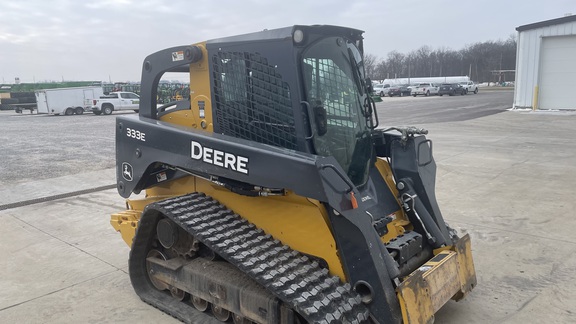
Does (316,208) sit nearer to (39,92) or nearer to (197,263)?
(197,263)

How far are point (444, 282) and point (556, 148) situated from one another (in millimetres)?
10064

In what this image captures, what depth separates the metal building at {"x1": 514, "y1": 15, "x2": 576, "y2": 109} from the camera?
21.7 m

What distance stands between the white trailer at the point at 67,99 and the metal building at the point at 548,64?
2533 centimetres

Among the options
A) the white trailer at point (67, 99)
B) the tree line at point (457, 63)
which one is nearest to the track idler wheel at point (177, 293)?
the white trailer at point (67, 99)

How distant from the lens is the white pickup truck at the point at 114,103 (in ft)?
99.4

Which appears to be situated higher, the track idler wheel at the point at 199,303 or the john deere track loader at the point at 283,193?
the john deere track loader at the point at 283,193

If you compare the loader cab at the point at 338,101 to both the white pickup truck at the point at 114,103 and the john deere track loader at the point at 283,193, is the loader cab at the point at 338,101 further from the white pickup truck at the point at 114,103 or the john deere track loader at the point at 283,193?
the white pickup truck at the point at 114,103

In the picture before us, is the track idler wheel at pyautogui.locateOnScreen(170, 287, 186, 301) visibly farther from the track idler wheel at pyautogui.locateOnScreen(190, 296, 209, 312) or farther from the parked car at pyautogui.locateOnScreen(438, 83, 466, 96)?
the parked car at pyautogui.locateOnScreen(438, 83, 466, 96)

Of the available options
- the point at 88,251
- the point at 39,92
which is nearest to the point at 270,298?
the point at 88,251

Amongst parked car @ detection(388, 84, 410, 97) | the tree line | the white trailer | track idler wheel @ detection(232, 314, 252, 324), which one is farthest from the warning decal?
the tree line

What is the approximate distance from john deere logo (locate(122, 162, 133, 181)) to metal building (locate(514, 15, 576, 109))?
22871 millimetres

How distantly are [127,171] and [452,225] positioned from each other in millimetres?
3983

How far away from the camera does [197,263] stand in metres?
3.61

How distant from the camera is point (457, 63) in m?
87.3
